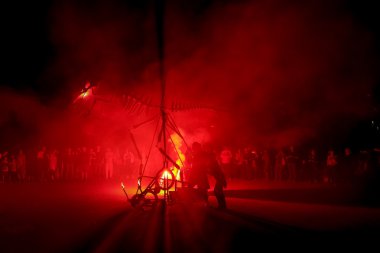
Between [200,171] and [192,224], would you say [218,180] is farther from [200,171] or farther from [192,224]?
[192,224]

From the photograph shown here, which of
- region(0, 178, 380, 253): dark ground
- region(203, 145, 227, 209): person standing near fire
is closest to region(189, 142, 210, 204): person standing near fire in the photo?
region(203, 145, 227, 209): person standing near fire

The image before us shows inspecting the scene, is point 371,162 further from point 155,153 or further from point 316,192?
point 155,153

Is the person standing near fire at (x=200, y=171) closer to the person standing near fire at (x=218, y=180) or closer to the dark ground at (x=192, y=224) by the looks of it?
the person standing near fire at (x=218, y=180)

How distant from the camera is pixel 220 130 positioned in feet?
68.5

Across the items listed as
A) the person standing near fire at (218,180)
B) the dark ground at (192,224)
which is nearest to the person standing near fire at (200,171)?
the person standing near fire at (218,180)

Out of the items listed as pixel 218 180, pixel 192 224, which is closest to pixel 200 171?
pixel 218 180

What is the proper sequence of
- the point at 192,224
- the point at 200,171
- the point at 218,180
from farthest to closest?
the point at 200,171 → the point at 218,180 → the point at 192,224

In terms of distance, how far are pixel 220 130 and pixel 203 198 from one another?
401 inches

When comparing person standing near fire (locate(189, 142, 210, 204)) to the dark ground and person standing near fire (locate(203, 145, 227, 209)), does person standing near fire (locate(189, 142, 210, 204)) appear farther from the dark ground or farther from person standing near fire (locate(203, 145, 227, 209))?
the dark ground

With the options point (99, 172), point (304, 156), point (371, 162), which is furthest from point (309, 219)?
point (99, 172)

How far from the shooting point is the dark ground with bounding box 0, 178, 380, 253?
655 centimetres

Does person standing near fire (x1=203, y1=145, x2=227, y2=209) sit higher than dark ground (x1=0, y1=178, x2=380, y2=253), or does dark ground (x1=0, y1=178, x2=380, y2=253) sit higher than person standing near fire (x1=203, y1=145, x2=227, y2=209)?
person standing near fire (x1=203, y1=145, x2=227, y2=209)

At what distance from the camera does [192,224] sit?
8.34m

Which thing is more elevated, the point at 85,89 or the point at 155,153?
the point at 85,89
